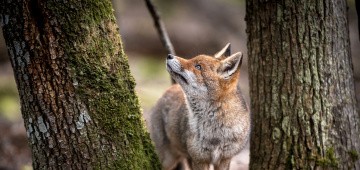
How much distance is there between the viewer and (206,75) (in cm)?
661

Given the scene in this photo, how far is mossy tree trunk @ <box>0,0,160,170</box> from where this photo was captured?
16.1 ft

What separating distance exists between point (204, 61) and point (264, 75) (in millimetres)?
879

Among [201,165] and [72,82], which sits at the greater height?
[72,82]

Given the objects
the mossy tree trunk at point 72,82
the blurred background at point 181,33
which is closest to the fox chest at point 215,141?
the mossy tree trunk at point 72,82

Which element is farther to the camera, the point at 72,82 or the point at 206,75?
the point at 206,75

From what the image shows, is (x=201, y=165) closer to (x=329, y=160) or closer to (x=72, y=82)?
(x=329, y=160)

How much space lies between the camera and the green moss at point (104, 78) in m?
5.07

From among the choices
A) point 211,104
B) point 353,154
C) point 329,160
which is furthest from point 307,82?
point 211,104

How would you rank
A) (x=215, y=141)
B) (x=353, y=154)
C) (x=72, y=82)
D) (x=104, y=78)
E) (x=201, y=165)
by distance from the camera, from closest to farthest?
(x=72, y=82) → (x=104, y=78) → (x=353, y=154) → (x=215, y=141) → (x=201, y=165)

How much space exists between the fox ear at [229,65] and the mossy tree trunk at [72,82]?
1.61m

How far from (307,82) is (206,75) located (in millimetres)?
1372

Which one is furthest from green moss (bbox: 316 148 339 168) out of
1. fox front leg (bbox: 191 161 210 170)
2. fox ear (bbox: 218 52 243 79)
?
fox ear (bbox: 218 52 243 79)

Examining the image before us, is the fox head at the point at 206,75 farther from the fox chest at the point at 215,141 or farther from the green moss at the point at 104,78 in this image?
the green moss at the point at 104,78

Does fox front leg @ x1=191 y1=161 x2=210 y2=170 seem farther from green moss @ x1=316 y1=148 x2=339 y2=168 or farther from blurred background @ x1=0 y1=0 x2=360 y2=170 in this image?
blurred background @ x1=0 y1=0 x2=360 y2=170
